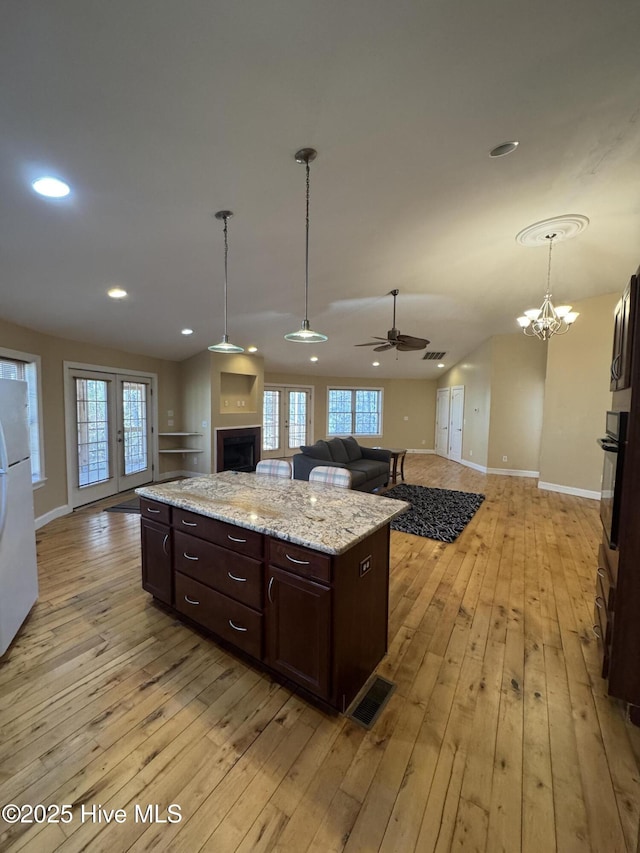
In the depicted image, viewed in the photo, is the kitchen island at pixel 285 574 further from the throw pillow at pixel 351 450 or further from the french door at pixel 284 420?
the french door at pixel 284 420

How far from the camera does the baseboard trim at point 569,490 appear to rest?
556cm

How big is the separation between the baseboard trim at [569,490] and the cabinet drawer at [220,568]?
6.03 m

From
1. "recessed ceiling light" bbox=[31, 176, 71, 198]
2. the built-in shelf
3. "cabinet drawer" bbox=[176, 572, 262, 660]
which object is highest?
"recessed ceiling light" bbox=[31, 176, 71, 198]

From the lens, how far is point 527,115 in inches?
75.1

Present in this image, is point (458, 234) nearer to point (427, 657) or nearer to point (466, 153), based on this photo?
point (466, 153)

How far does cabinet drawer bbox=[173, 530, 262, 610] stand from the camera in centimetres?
183

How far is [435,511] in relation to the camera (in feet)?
16.0

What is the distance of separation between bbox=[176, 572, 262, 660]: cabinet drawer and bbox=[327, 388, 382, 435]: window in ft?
27.2

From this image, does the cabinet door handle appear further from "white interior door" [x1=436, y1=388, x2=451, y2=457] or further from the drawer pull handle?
"white interior door" [x1=436, y1=388, x2=451, y2=457]

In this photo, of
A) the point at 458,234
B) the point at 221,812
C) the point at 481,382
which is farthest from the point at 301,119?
the point at 481,382

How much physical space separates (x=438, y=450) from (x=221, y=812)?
10.1 m

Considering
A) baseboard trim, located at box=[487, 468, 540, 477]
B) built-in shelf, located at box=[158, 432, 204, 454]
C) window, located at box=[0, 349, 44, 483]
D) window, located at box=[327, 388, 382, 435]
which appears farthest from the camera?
window, located at box=[327, 388, 382, 435]

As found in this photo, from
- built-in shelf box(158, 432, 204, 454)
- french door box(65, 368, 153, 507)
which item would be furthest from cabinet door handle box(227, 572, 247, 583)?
built-in shelf box(158, 432, 204, 454)

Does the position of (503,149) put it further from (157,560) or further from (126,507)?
(126,507)
